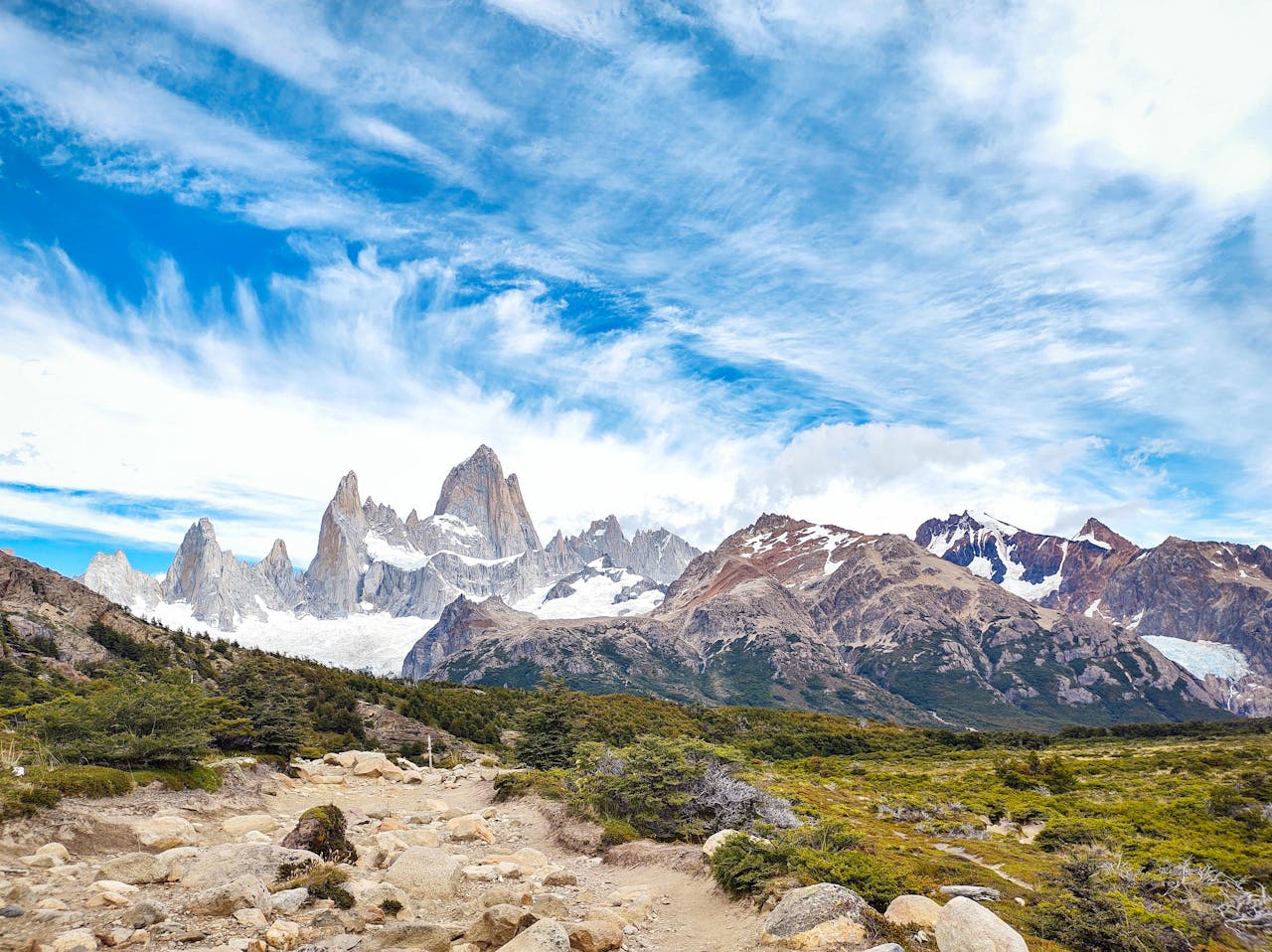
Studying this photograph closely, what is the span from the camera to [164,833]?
19.8m

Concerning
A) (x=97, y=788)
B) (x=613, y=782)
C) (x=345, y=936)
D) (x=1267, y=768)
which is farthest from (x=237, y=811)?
(x=1267, y=768)

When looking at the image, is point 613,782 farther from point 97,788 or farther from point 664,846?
point 97,788

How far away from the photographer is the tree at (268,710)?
38125 mm

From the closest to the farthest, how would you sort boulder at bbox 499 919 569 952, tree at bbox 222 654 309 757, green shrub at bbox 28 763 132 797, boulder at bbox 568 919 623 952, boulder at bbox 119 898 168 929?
boulder at bbox 499 919 569 952
boulder at bbox 119 898 168 929
boulder at bbox 568 919 623 952
green shrub at bbox 28 763 132 797
tree at bbox 222 654 309 757

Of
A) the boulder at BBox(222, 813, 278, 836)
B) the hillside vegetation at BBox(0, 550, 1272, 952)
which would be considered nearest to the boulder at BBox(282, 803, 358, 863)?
the boulder at BBox(222, 813, 278, 836)

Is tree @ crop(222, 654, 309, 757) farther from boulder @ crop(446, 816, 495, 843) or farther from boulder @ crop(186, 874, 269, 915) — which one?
boulder @ crop(186, 874, 269, 915)

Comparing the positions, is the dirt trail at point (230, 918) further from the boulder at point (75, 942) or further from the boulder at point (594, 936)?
the boulder at point (594, 936)

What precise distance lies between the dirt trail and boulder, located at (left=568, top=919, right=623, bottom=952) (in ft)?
2.21

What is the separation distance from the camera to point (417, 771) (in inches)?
1761

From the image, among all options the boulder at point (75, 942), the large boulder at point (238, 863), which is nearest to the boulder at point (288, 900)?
the large boulder at point (238, 863)

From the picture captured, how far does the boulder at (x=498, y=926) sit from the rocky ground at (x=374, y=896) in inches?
1.0

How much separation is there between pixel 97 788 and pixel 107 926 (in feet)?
39.8

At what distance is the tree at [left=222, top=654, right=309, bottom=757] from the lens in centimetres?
3812

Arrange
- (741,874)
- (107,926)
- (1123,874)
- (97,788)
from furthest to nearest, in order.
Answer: (97,788) < (1123,874) < (741,874) < (107,926)
